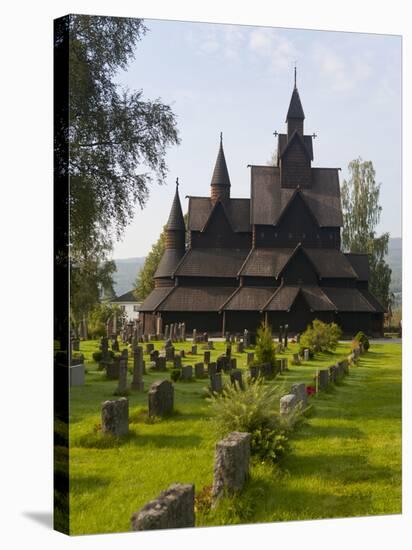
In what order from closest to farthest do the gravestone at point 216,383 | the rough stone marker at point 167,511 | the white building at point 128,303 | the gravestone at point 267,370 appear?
the rough stone marker at point 167,511
the white building at point 128,303
the gravestone at point 216,383
the gravestone at point 267,370

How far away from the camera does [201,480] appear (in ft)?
35.3

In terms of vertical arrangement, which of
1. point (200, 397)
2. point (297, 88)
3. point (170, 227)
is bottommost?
point (200, 397)

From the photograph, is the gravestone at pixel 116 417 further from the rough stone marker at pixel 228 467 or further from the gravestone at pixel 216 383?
the gravestone at pixel 216 383

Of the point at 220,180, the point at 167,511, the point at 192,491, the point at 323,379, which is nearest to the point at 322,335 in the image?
the point at 323,379

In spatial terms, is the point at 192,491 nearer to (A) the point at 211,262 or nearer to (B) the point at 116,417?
(B) the point at 116,417

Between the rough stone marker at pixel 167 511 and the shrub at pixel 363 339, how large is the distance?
15.3 ft

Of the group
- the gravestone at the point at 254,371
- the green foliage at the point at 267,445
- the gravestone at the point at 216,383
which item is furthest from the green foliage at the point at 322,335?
the green foliage at the point at 267,445

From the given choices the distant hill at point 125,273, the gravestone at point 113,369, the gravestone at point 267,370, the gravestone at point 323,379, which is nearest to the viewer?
the distant hill at point 125,273

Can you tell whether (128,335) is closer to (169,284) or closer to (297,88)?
(169,284)

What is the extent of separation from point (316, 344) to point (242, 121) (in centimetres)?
364

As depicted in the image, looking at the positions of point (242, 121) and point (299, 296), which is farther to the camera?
point (299, 296)

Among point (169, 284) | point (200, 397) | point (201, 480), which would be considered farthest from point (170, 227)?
point (201, 480)

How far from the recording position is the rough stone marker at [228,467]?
1043 centimetres

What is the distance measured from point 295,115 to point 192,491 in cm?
568
